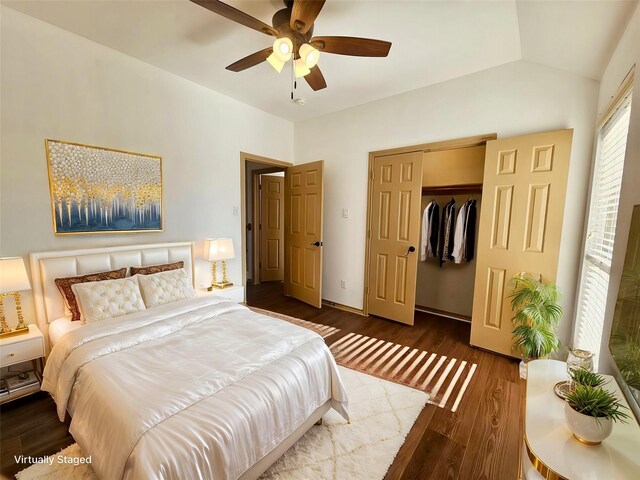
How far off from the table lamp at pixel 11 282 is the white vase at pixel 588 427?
3.14 metres

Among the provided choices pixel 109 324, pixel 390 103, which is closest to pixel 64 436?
pixel 109 324

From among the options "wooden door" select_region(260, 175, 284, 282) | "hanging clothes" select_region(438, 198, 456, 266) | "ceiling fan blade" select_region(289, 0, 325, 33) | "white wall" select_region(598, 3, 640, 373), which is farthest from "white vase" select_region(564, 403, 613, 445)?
"wooden door" select_region(260, 175, 284, 282)

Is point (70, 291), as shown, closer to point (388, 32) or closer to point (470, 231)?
point (388, 32)

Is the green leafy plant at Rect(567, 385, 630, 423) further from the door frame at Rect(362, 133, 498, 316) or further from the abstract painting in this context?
the abstract painting

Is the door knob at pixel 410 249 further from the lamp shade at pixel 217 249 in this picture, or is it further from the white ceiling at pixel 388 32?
the lamp shade at pixel 217 249

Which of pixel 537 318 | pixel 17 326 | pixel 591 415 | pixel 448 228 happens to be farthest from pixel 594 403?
pixel 17 326

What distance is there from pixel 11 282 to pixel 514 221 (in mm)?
4153

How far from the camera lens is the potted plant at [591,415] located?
0.94m

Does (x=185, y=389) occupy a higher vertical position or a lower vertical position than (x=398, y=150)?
lower

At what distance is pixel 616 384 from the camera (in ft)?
4.09

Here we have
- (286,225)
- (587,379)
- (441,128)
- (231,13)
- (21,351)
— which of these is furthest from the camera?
(286,225)

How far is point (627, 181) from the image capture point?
1.39 meters

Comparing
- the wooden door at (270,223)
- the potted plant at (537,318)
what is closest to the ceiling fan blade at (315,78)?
the potted plant at (537,318)

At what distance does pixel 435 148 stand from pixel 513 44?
108 cm
